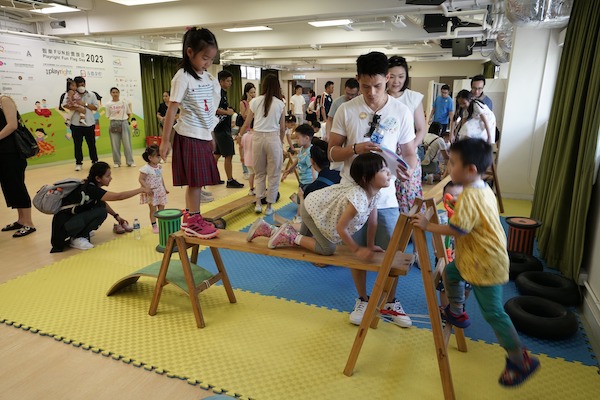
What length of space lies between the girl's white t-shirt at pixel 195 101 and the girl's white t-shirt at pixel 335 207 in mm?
1252

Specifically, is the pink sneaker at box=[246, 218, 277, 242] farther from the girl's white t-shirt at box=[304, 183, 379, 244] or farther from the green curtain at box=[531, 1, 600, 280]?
the green curtain at box=[531, 1, 600, 280]

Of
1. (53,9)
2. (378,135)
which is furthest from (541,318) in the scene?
(53,9)

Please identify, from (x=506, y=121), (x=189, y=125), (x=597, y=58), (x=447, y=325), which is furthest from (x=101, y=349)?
(x=506, y=121)

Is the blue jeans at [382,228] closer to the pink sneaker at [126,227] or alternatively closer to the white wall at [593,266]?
the white wall at [593,266]

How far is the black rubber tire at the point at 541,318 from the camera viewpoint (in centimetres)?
233

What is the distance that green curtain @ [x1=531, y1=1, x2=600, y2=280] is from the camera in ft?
9.45

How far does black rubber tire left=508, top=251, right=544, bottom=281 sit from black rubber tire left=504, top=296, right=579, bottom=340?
0.56 metres

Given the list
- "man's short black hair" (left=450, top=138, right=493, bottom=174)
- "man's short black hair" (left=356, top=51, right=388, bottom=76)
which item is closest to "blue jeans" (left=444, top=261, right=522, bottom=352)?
"man's short black hair" (left=450, top=138, right=493, bottom=174)

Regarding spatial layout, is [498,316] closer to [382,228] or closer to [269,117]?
[382,228]

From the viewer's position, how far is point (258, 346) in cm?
228

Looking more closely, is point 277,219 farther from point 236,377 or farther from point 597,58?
point 597,58

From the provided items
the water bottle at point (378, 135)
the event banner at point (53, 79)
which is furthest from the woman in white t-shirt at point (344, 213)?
the event banner at point (53, 79)

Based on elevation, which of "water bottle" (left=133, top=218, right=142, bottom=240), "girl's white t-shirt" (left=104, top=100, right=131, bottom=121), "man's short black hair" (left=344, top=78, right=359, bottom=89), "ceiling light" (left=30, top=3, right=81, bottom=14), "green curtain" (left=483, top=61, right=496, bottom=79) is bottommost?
"water bottle" (left=133, top=218, right=142, bottom=240)

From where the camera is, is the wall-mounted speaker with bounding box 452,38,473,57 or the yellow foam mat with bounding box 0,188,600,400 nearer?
the yellow foam mat with bounding box 0,188,600,400
